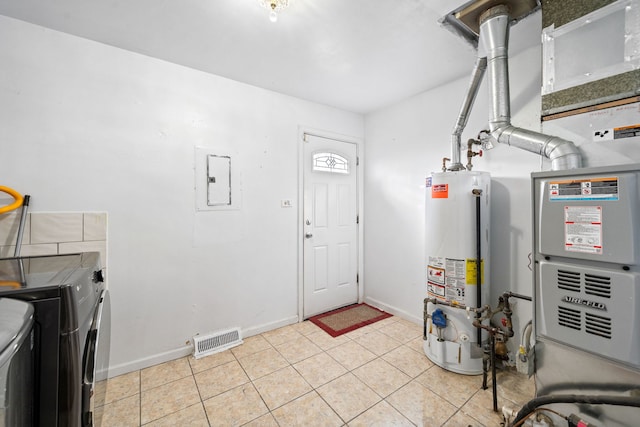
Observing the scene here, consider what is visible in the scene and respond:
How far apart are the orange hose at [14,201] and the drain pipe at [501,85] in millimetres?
3073

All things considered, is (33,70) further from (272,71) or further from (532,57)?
(532,57)

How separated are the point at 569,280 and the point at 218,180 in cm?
243

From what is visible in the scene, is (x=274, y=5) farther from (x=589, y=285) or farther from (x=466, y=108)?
(x=589, y=285)

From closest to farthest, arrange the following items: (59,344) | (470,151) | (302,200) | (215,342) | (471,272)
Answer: (59,344) → (471,272) → (470,151) → (215,342) → (302,200)

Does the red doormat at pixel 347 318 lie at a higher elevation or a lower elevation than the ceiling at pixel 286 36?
lower

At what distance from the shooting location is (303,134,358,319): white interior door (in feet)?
9.85

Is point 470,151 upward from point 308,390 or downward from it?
upward

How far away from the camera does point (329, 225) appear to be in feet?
10.4

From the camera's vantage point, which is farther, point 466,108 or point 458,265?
point 466,108

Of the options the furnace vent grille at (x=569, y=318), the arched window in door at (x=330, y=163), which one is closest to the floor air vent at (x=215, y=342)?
the arched window in door at (x=330, y=163)

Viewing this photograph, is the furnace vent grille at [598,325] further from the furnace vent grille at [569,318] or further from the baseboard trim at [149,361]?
the baseboard trim at [149,361]

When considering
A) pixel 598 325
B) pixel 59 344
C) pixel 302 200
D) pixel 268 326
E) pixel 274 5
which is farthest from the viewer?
pixel 302 200

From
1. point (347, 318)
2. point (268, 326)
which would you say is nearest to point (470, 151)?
point (347, 318)

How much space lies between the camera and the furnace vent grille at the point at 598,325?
3.18ft
